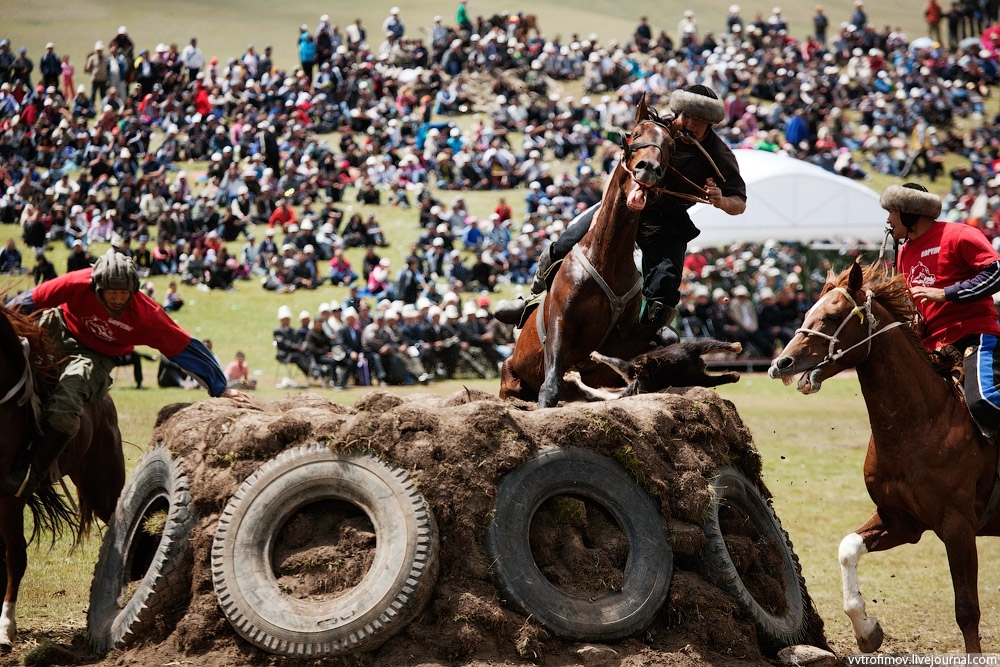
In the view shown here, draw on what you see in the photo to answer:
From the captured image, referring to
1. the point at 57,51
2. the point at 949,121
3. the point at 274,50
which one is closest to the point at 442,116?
the point at 274,50

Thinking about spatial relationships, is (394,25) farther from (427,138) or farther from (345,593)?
(345,593)

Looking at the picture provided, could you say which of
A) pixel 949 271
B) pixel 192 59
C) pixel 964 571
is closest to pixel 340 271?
pixel 192 59

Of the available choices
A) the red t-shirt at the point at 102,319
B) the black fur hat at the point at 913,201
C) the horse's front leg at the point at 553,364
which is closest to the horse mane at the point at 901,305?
the black fur hat at the point at 913,201

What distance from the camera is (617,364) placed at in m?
8.52

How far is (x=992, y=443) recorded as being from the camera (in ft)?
24.8

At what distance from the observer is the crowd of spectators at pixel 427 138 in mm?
27797

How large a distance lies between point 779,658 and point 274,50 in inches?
1379

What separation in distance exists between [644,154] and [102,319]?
437 centimetres

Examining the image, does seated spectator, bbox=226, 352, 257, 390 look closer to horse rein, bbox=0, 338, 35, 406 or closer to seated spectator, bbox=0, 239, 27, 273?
seated spectator, bbox=0, 239, 27, 273

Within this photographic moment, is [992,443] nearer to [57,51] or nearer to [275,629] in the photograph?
[275,629]

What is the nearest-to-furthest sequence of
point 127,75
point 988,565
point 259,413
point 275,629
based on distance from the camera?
point 275,629 → point 259,413 → point 988,565 → point 127,75

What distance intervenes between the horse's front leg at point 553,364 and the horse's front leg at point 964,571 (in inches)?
116

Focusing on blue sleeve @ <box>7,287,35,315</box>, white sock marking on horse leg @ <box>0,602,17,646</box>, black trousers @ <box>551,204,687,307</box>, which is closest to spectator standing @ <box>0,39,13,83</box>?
blue sleeve @ <box>7,287,35,315</box>

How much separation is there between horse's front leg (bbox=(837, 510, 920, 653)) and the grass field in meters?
1.00
